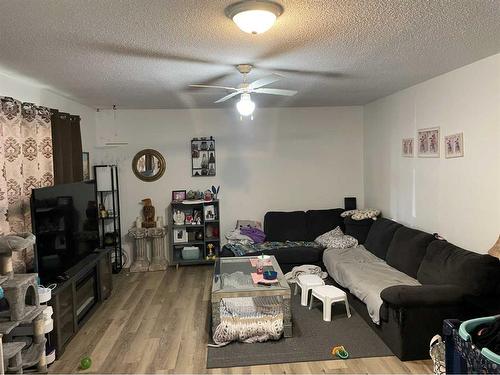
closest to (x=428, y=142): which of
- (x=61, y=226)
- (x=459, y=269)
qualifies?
(x=459, y=269)

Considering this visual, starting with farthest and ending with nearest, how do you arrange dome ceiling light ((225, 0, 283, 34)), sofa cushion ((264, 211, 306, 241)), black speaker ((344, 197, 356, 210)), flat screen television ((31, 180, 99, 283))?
black speaker ((344, 197, 356, 210)) < sofa cushion ((264, 211, 306, 241)) < flat screen television ((31, 180, 99, 283)) < dome ceiling light ((225, 0, 283, 34))

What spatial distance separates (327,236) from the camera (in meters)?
5.44

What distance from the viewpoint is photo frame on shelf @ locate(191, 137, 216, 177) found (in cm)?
586

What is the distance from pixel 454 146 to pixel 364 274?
1.54 m

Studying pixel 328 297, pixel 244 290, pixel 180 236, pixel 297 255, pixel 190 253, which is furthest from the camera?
pixel 180 236

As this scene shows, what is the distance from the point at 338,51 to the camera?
9.32ft

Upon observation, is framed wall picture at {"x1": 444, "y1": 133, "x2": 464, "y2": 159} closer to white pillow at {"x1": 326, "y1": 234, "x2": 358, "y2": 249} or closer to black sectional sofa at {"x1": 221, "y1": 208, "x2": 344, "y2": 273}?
white pillow at {"x1": 326, "y1": 234, "x2": 358, "y2": 249}

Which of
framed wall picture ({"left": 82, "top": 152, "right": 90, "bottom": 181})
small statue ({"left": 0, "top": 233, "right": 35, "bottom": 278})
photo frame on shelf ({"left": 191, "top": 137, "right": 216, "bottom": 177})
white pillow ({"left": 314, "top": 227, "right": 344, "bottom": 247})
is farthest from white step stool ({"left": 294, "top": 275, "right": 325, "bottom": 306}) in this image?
framed wall picture ({"left": 82, "top": 152, "right": 90, "bottom": 181})

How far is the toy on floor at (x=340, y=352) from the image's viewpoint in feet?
10.0

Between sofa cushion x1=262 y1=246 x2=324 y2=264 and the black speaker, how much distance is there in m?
1.17

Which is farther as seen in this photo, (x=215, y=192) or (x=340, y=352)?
(x=215, y=192)

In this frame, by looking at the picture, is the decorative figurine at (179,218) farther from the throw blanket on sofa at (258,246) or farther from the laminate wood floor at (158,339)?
the laminate wood floor at (158,339)

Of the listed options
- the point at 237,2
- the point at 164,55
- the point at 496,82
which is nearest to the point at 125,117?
the point at 164,55

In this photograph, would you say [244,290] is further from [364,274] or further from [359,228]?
[359,228]
